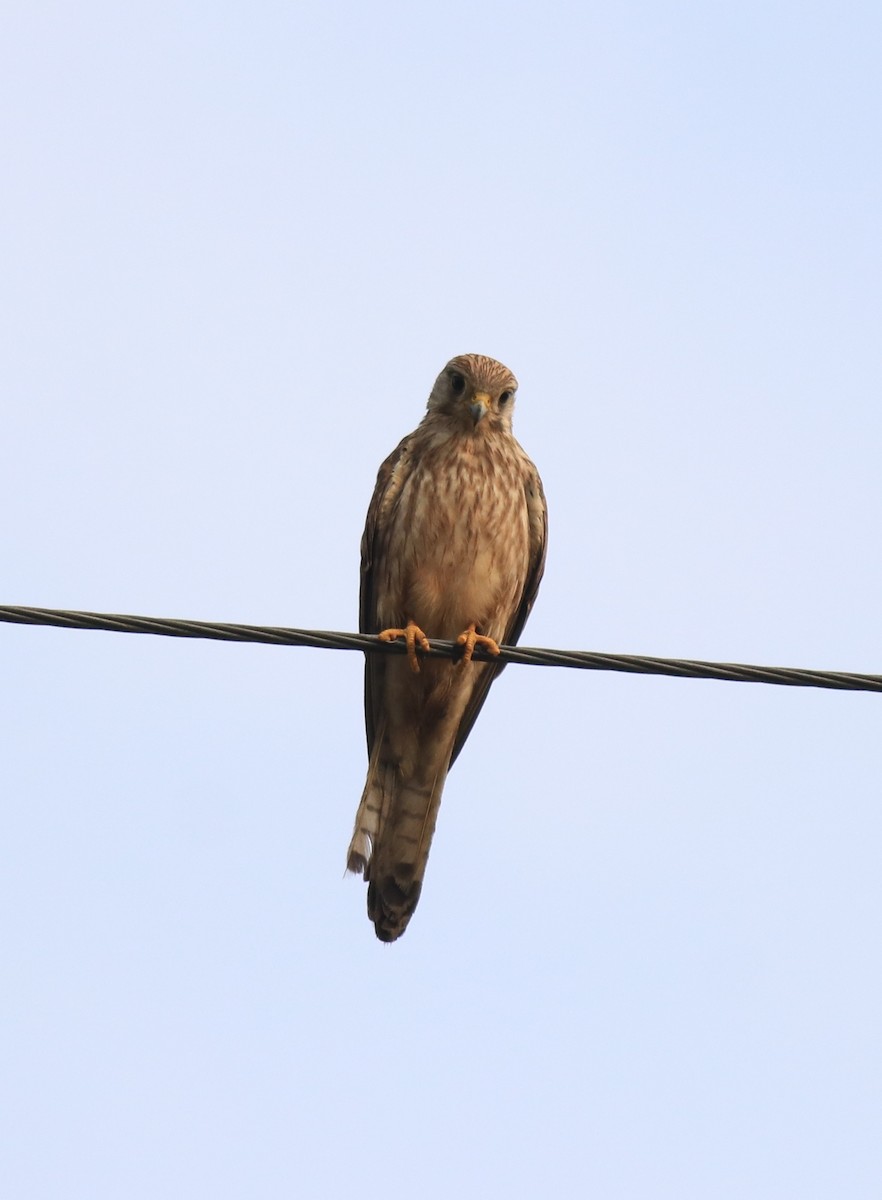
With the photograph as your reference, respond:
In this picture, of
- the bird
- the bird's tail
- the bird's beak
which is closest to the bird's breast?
the bird

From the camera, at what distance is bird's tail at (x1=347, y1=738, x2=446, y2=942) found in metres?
6.75

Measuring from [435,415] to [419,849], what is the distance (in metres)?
1.84

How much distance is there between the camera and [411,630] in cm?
623

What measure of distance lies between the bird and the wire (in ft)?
6.00

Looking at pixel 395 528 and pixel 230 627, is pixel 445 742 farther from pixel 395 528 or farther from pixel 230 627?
pixel 230 627

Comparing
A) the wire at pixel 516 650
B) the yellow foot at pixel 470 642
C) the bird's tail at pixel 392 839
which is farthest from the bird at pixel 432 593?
the wire at pixel 516 650

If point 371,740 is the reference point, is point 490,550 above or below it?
above

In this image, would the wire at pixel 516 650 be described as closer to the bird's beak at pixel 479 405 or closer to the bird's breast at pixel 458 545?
the bird's breast at pixel 458 545

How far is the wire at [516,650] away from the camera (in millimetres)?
4395

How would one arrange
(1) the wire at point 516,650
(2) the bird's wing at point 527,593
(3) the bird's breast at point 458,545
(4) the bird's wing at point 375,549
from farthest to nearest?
(2) the bird's wing at point 527,593
(4) the bird's wing at point 375,549
(3) the bird's breast at point 458,545
(1) the wire at point 516,650

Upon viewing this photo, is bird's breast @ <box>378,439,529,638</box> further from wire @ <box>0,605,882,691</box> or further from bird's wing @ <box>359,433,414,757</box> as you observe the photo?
wire @ <box>0,605,882,691</box>

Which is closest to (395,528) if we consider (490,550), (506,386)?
(490,550)

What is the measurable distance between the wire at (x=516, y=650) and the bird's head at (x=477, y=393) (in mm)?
2524

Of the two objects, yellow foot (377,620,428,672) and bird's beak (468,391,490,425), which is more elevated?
bird's beak (468,391,490,425)
